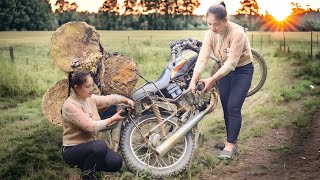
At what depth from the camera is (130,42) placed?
10219 millimetres

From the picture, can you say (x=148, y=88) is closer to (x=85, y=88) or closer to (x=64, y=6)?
(x=85, y=88)

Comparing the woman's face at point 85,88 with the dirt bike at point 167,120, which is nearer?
the woman's face at point 85,88

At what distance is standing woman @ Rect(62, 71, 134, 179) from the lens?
3289 millimetres

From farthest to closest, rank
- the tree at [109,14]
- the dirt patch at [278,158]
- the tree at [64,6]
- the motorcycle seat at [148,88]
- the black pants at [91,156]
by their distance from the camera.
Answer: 1. the tree at [109,14]
2. the tree at [64,6]
3. the motorcycle seat at [148,88]
4. the dirt patch at [278,158]
5. the black pants at [91,156]

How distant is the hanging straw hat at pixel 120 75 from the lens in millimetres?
4301

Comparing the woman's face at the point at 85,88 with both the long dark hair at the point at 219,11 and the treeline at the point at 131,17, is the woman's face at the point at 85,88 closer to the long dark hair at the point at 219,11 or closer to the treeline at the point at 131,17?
the long dark hair at the point at 219,11

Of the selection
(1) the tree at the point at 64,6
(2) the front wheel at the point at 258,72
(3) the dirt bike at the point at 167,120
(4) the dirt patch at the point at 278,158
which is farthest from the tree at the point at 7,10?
(4) the dirt patch at the point at 278,158

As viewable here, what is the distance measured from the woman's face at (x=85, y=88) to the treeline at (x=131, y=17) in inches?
92.3

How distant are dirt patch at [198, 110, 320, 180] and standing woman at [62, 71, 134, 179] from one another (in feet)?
3.27

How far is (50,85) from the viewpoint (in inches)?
279

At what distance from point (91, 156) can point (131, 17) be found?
15.4 feet

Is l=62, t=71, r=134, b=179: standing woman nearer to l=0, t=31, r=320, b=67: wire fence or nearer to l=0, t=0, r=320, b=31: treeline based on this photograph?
l=0, t=0, r=320, b=31: treeline

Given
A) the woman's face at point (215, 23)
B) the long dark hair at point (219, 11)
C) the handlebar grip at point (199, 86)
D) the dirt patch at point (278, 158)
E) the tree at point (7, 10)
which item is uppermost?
the tree at point (7, 10)

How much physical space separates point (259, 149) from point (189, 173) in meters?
1.12
